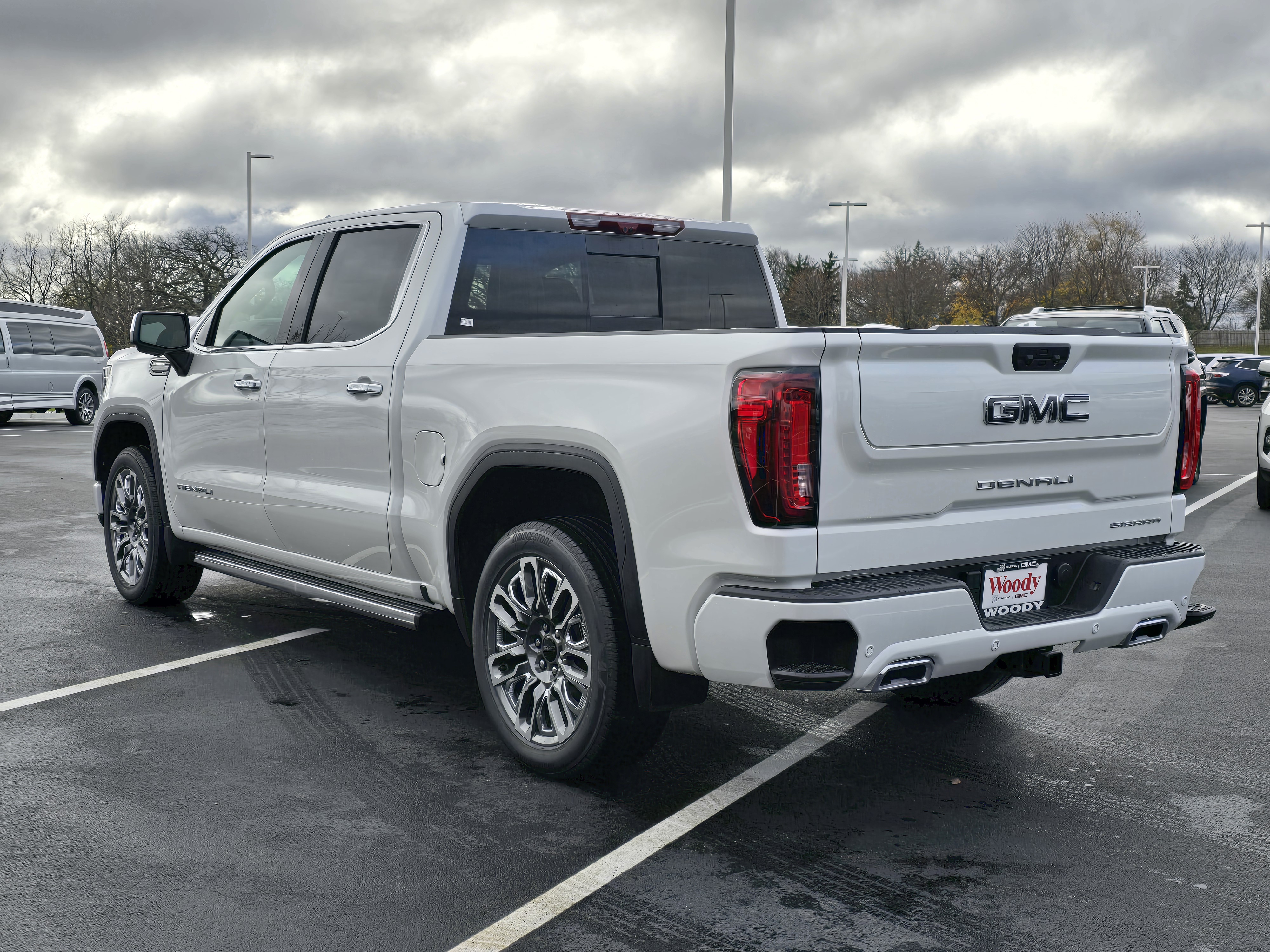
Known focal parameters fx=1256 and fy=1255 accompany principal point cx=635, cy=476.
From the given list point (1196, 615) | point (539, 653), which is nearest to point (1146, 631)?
point (1196, 615)

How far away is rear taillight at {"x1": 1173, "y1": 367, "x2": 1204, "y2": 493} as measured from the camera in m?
4.39

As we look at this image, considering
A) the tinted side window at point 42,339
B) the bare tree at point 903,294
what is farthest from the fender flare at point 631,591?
the bare tree at point 903,294

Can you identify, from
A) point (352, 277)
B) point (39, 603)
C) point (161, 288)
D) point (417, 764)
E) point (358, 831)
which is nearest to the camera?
point (358, 831)

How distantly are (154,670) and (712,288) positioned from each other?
3058mm

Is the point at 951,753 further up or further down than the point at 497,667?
further down

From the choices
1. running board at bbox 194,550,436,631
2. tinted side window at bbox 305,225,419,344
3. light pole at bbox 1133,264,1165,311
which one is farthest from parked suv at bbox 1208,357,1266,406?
tinted side window at bbox 305,225,419,344

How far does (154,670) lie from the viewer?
5.67 metres

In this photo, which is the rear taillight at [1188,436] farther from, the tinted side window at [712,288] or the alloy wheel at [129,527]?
the alloy wheel at [129,527]

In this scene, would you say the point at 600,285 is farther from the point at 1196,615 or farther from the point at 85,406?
the point at 85,406

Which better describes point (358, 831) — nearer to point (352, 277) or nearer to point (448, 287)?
point (448, 287)

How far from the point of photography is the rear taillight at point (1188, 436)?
439cm

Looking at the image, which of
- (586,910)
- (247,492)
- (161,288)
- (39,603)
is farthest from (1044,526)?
(161,288)

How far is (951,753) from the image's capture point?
460 cm

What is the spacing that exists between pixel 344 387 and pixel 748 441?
2.19 metres
